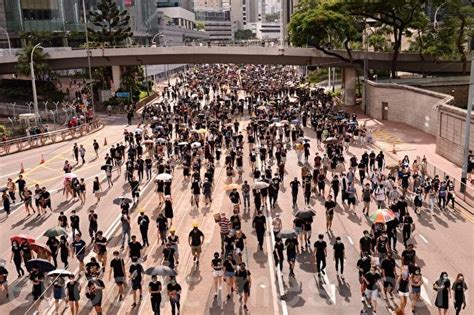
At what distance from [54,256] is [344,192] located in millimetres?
11816

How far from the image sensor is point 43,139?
144 ft

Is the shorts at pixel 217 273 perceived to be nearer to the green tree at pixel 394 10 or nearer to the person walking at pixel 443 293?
the person walking at pixel 443 293

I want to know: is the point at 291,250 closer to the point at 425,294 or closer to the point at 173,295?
the point at 425,294

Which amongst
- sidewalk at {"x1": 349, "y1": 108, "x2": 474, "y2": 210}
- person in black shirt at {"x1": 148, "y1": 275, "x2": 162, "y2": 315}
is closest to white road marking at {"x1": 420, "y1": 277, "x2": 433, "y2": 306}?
person in black shirt at {"x1": 148, "y1": 275, "x2": 162, "y2": 315}

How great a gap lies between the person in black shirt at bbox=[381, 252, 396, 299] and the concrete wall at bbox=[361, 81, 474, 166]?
1737cm

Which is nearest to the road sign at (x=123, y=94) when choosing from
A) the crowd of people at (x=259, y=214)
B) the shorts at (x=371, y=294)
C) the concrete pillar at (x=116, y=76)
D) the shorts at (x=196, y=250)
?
the concrete pillar at (x=116, y=76)

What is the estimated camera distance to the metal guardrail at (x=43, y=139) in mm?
40781

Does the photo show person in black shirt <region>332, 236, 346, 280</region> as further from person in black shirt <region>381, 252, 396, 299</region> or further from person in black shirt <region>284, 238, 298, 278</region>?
person in black shirt <region>381, 252, 396, 299</region>

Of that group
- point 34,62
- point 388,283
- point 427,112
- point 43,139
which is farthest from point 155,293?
point 34,62

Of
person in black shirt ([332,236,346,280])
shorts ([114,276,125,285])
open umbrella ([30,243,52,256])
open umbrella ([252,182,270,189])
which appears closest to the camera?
shorts ([114,276,125,285])

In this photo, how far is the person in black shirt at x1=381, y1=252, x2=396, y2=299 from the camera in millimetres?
14516

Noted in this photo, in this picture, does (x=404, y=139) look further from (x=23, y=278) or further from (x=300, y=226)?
(x=23, y=278)

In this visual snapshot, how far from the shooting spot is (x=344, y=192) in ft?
76.7

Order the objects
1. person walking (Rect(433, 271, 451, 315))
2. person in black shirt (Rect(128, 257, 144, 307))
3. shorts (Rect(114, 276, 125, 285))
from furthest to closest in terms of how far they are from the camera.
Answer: shorts (Rect(114, 276, 125, 285)) < person in black shirt (Rect(128, 257, 144, 307)) < person walking (Rect(433, 271, 451, 315))
